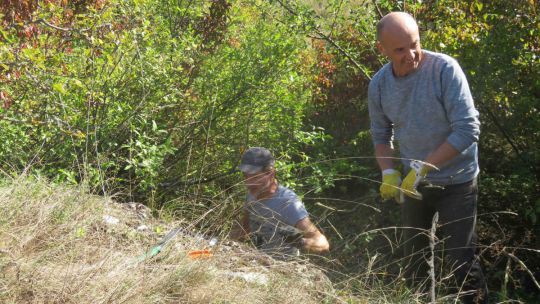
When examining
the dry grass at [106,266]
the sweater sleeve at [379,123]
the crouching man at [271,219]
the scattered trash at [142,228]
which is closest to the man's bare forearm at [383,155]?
the sweater sleeve at [379,123]

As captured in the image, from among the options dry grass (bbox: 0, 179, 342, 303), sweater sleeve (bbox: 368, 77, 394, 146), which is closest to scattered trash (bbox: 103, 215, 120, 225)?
dry grass (bbox: 0, 179, 342, 303)

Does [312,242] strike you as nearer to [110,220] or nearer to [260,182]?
[260,182]

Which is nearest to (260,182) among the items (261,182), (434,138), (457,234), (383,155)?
(261,182)

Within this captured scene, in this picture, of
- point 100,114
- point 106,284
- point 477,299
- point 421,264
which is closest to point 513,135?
point 421,264

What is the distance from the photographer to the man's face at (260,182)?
4379mm

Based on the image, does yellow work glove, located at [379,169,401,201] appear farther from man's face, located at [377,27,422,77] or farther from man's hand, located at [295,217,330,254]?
man's face, located at [377,27,422,77]

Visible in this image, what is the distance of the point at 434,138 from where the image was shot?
4.04m

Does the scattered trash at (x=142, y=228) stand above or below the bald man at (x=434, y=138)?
below

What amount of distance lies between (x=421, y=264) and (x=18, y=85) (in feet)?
8.78

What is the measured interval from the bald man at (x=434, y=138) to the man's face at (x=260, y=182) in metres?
0.64

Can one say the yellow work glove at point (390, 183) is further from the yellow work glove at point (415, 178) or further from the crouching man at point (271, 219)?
the crouching man at point (271, 219)

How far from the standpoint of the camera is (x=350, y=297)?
11.1 feet

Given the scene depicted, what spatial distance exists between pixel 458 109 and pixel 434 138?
0.78 feet

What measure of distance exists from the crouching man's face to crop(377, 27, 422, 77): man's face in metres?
0.91
